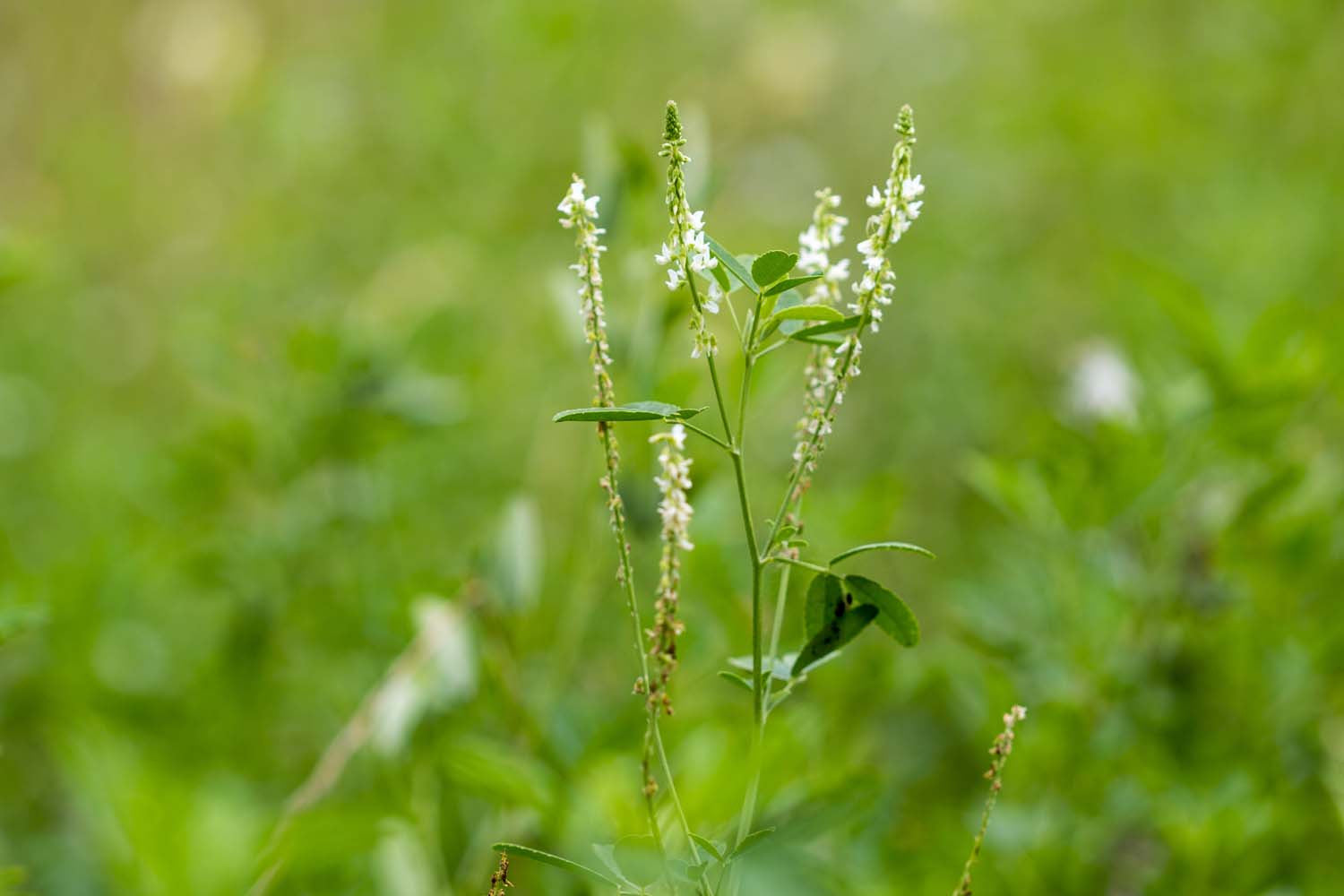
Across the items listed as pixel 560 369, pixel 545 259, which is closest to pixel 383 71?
pixel 545 259

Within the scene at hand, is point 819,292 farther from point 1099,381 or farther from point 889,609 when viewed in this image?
point 1099,381

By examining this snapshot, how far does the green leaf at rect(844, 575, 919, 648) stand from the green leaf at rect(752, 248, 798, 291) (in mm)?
114

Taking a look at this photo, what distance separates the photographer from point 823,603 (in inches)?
18.2

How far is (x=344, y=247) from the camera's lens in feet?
6.89

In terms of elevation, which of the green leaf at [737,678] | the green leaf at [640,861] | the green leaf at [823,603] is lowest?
the green leaf at [640,861]

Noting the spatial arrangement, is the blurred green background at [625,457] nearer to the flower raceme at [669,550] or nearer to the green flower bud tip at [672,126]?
the flower raceme at [669,550]

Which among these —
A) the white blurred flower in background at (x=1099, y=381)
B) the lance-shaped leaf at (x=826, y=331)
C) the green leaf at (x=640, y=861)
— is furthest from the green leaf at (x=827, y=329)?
the white blurred flower in background at (x=1099, y=381)

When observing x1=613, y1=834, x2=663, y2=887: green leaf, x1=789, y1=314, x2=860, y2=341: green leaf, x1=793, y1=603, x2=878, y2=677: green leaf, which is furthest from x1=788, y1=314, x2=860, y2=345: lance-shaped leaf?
x1=613, y1=834, x2=663, y2=887: green leaf

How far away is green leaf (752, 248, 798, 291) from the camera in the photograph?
420 millimetres

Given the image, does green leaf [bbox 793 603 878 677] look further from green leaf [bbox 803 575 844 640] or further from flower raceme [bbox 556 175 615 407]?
flower raceme [bbox 556 175 615 407]

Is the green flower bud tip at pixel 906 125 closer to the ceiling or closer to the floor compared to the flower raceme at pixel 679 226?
closer to the ceiling

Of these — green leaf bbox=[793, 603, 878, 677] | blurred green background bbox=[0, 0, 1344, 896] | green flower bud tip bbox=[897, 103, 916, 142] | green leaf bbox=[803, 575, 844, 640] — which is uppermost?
blurred green background bbox=[0, 0, 1344, 896]

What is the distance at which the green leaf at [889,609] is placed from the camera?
44cm

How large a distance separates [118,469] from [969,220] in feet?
4.61
